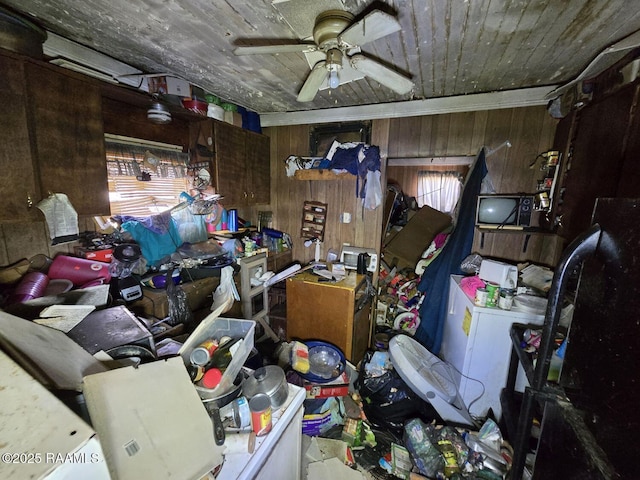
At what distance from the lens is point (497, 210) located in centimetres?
232

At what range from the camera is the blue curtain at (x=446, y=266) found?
2.34 metres

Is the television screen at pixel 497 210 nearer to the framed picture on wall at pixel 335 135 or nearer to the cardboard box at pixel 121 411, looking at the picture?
the framed picture on wall at pixel 335 135

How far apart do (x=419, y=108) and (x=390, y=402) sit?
2.62 meters

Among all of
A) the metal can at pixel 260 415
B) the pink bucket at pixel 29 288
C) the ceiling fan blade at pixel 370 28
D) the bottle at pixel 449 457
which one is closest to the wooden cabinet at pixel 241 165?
the pink bucket at pixel 29 288

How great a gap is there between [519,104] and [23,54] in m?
3.39

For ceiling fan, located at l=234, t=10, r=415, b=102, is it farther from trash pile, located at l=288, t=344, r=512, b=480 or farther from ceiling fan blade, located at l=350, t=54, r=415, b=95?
trash pile, located at l=288, t=344, r=512, b=480

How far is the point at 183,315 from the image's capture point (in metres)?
1.85

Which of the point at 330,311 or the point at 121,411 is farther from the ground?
the point at 121,411

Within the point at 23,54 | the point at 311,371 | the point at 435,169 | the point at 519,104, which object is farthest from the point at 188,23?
the point at 435,169

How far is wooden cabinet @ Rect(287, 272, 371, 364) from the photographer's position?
2236 mm

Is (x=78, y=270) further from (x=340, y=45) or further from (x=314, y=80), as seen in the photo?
(x=340, y=45)

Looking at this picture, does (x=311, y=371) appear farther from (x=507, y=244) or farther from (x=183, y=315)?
(x=507, y=244)

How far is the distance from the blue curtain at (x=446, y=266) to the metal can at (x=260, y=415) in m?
2.03

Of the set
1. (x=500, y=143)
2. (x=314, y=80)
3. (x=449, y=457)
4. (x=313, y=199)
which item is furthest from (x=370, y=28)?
(x=449, y=457)
